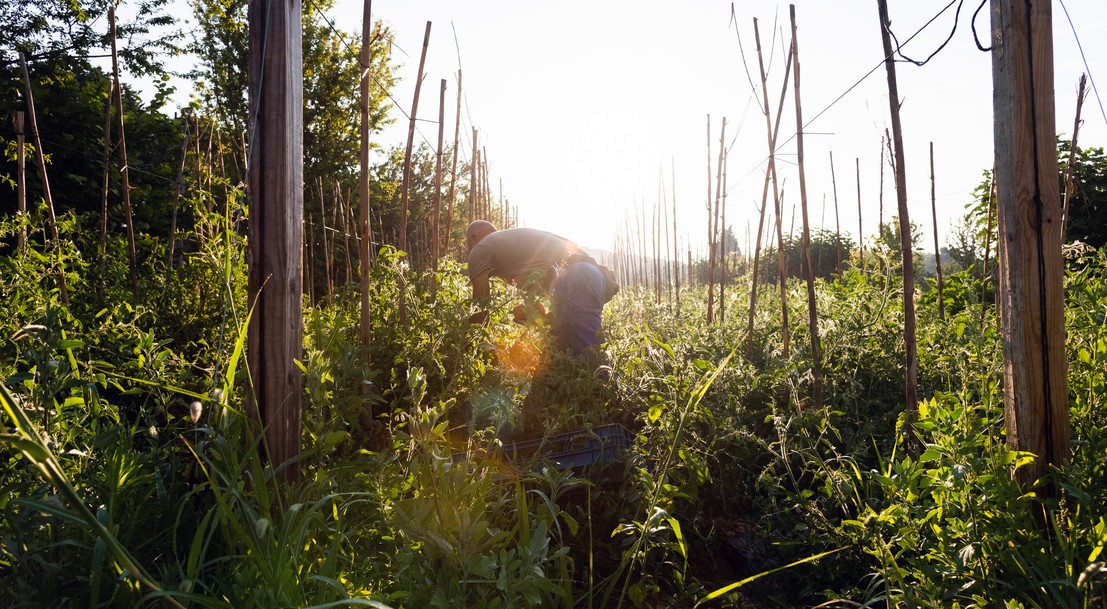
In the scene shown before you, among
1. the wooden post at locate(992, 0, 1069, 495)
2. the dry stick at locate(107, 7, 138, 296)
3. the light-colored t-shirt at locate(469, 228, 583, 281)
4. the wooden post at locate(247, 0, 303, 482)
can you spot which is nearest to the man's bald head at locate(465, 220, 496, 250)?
the light-colored t-shirt at locate(469, 228, 583, 281)

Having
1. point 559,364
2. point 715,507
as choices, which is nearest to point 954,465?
point 715,507

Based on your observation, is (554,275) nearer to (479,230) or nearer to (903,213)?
(479,230)

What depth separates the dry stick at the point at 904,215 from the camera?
7.50ft

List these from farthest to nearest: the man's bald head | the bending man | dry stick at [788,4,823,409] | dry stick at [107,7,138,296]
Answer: the man's bald head → the bending man → dry stick at [107,7,138,296] → dry stick at [788,4,823,409]

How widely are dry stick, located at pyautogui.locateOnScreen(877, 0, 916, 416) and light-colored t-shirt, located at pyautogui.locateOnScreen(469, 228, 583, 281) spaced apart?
106 inches

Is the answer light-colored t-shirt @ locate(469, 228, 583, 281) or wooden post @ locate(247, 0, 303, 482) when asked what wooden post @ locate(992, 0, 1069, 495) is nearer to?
wooden post @ locate(247, 0, 303, 482)

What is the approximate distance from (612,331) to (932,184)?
3859mm

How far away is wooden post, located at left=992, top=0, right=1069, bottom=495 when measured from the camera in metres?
1.59

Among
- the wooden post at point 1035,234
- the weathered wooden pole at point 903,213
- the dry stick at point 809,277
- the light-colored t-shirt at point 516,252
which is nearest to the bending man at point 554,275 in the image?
the light-colored t-shirt at point 516,252

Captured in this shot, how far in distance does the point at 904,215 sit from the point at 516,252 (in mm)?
2797

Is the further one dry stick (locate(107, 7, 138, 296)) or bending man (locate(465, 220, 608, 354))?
bending man (locate(465, 220, 608, 354))

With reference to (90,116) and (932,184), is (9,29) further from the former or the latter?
(932,184)

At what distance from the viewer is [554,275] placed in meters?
4.71

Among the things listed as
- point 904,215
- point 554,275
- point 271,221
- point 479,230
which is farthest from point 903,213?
point 479,230
